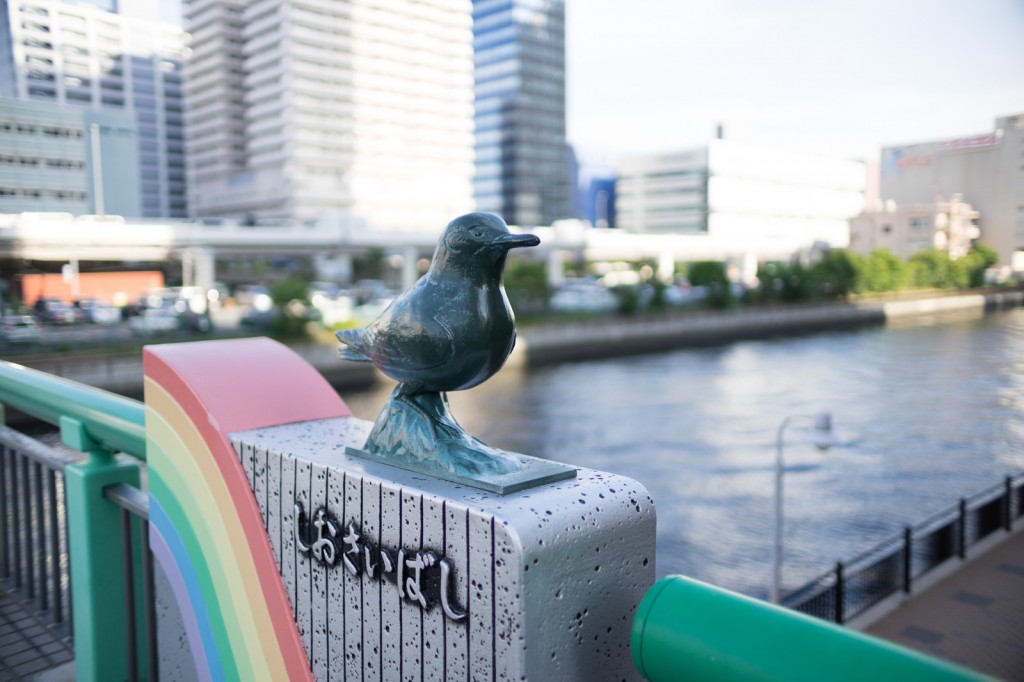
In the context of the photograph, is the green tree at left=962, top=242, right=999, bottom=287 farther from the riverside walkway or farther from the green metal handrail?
the green metal handrail

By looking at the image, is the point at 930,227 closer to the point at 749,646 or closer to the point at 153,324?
the point at 749,646

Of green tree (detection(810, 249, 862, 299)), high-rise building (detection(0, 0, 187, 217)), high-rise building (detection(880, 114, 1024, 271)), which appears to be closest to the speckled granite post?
high-rise building (detection(0, 0, 187, 217))

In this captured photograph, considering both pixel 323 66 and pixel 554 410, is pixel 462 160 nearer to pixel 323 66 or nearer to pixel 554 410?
pixel 323 66

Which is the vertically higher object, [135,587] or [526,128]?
[526,128]

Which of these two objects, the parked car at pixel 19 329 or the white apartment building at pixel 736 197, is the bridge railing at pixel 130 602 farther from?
the white apartment building at pixel 736 197

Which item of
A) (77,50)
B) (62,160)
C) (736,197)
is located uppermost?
(736,197)

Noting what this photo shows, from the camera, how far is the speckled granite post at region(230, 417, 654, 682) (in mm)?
1220

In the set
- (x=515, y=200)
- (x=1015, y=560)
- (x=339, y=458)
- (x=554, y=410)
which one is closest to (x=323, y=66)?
(x=515, y=200)

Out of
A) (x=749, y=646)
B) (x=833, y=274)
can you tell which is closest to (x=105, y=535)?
(x=749, y=646)

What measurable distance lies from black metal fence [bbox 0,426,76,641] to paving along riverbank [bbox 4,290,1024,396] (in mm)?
7969

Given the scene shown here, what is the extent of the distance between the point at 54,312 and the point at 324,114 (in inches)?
1319

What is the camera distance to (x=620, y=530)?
1.34 meters

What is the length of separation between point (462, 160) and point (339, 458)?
57.2 m

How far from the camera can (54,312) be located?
20641 mm
